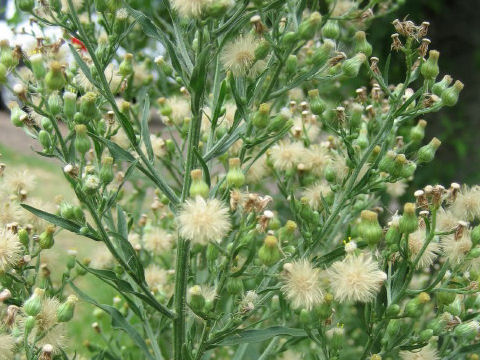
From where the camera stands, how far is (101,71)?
5.39 ft

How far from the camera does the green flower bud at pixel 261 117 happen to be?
1.59 meters

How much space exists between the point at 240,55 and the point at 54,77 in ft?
1.61

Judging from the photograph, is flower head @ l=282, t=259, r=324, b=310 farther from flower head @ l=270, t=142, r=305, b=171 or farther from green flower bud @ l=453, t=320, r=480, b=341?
flower head @ l=270, t=142, r=305, b=171

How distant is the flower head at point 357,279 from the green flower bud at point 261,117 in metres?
0.41

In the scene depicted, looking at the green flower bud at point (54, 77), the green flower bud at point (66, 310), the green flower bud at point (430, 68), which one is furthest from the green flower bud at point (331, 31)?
the green flower bud at point (66, 310)

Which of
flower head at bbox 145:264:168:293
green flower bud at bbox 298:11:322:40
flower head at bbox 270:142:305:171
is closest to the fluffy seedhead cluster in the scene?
green flower bud at bbox 298:11:322:40

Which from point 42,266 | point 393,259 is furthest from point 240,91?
point 42,266

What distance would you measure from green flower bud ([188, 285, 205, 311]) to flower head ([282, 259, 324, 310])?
0.69 ft

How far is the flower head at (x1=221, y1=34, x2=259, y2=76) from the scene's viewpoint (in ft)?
5.43

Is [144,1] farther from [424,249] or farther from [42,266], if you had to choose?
[424,249]

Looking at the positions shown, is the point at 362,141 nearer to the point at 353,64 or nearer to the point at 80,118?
the point at 353,64

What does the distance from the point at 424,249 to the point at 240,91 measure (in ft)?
2.17

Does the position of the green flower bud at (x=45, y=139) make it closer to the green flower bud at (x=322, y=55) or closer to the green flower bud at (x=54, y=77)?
the green flower bud at (x=54, y=77)

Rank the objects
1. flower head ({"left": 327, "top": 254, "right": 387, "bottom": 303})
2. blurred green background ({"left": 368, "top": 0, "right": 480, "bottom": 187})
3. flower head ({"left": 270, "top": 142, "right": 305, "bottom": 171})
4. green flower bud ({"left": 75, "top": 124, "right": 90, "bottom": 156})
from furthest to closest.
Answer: blurred green background ({"left": 368, "top": 0, "right": 480, "bottom": 187})
flower head ({"left": 270, "top": 142, "right": 305, "bottom": 171})
green flower bud ({"left": 75, "top": 124, "right": 90, "bottom": 156})
flower head ({"left": 327, "top": 254, "right": 387, "bottom": 303})
